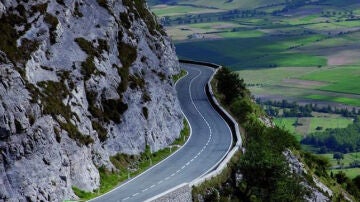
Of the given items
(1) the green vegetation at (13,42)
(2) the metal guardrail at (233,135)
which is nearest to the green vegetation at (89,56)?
(1) the green vegetation at (13,42)

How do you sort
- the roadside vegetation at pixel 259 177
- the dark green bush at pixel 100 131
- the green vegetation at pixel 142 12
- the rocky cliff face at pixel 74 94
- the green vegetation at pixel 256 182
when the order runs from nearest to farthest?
1. the rocky cliff face at pixel 74 94
2. the green vegetation at pixel 256 182
3. the roadside vegetation at pixel 259 177
4. the dark green bush at pixel 100 131
5. the green vegetation at pixel 142 12

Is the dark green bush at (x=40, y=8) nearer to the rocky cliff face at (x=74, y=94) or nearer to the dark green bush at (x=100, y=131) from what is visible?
the rocky cliff face at (x=74, y=94)

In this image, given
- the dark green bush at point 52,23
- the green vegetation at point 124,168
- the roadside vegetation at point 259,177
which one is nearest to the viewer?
the green vegetation at point 124,168

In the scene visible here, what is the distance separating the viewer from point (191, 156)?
65.6 metres

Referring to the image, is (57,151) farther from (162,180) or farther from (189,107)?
(189,107)

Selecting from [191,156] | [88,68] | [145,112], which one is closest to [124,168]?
[145,112]

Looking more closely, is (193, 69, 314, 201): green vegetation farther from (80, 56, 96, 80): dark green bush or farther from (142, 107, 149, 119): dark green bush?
(80, 56, 96, 80): dark green bush

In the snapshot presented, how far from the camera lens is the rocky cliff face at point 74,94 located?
4606 centimetres

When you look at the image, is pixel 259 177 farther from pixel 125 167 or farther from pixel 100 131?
pixel 100 131

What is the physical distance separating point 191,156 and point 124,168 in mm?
9028

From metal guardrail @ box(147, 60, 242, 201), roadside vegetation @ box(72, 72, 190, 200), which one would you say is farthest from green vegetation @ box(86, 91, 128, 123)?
metal guardrail @ box(147, 60, 242, 201)

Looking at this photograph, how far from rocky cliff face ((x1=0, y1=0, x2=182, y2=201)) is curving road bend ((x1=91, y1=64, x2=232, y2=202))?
2.43 meters

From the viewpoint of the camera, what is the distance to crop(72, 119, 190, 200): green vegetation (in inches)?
2036

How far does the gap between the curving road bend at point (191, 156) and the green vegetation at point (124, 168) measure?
2.35ft
